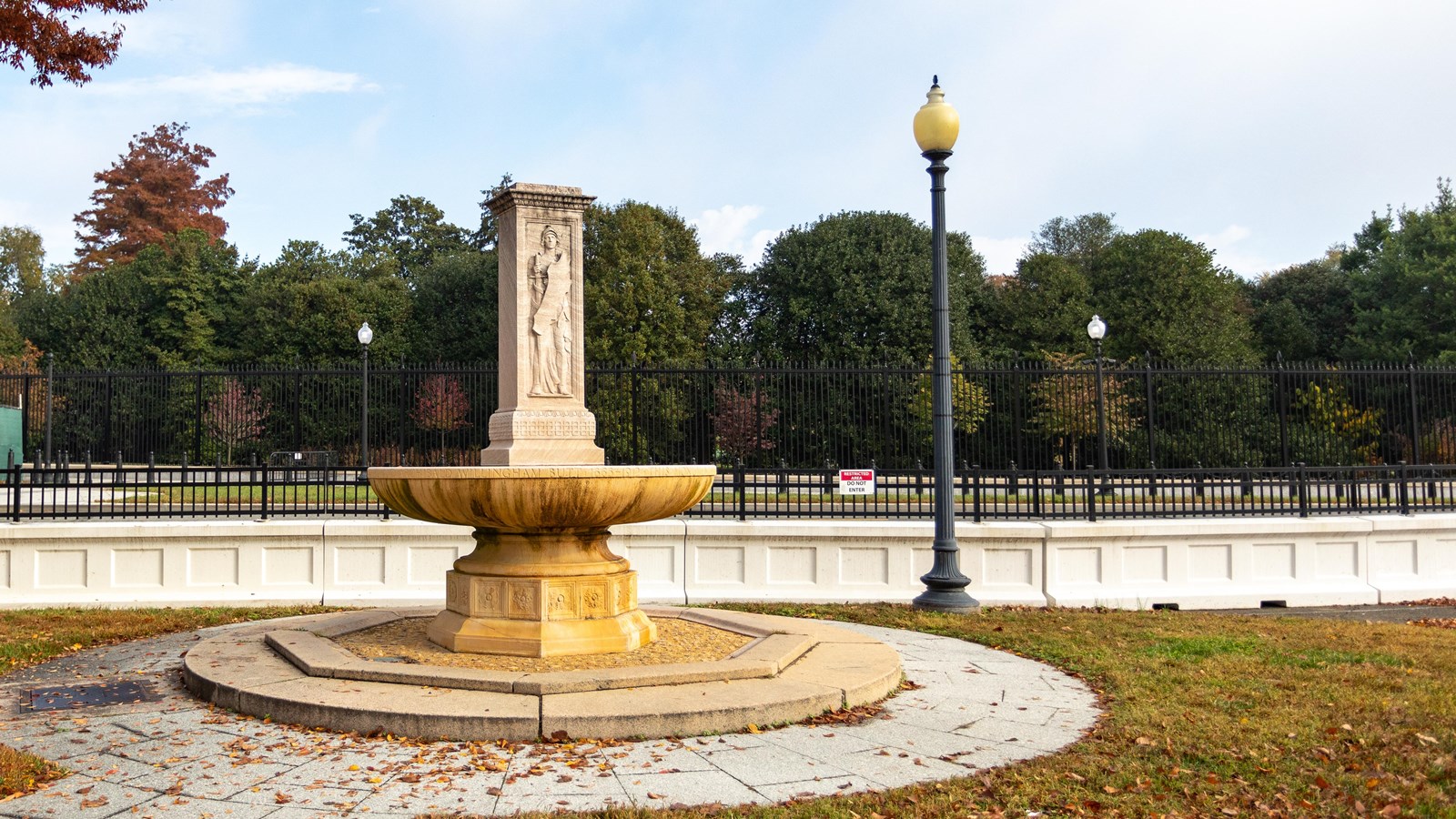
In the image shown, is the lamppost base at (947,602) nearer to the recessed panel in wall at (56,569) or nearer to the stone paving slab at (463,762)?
the stone paving slab at (463,762)

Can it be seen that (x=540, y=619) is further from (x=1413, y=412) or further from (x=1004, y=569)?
(x=1413, y=412)

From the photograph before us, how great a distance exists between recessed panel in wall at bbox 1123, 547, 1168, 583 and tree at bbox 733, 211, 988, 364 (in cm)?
2470

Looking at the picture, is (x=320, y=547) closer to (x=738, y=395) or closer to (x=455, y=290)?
(x=738, y=395)

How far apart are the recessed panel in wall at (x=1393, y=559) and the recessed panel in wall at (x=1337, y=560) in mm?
263

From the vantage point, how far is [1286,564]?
1324cm

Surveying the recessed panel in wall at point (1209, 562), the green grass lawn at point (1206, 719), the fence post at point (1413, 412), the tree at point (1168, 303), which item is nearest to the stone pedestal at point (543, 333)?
the green grass lawn at point (1206, 719)

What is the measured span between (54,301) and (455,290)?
1926cm

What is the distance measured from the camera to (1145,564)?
12875mm

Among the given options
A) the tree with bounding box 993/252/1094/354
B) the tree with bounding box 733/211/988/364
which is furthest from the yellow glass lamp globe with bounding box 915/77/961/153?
the tree with bounding box 993/252/1094/354

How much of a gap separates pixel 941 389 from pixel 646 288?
30252mm

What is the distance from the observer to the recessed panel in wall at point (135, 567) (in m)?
12.0

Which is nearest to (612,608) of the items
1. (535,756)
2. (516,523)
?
(516,523)

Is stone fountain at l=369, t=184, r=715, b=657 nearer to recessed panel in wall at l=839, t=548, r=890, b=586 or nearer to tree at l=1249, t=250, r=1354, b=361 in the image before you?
recessed panel in wall at l=839, t=548, r=890, b=586

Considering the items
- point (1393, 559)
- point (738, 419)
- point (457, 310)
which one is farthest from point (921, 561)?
point (457, 310)
